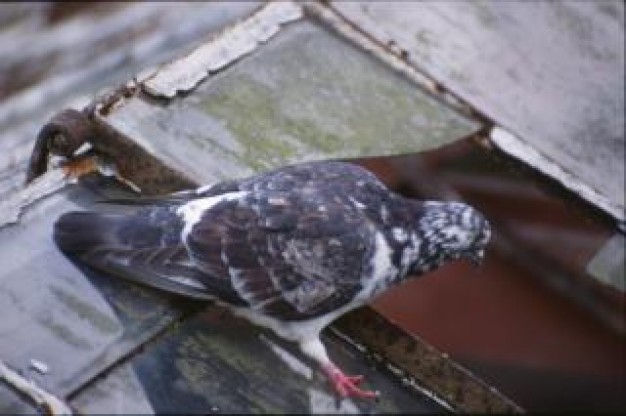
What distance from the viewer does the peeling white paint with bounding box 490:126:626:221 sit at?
4238 millimetres

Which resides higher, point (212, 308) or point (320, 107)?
point (320, 107)

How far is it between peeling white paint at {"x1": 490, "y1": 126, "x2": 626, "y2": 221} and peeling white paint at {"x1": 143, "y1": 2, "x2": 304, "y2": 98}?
0.89 meters

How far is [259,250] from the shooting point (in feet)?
11.2

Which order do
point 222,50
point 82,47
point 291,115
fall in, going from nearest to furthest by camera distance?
point 291,115 < point 222,50 < point 82,47

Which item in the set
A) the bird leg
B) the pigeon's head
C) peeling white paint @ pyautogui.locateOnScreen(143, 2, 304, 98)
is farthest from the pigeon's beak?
peeling white paint @ pyautogui.locateOnScreen(143, 2, 304, 98)

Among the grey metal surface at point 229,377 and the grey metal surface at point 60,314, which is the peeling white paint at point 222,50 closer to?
the grey metal surface at point 60,314

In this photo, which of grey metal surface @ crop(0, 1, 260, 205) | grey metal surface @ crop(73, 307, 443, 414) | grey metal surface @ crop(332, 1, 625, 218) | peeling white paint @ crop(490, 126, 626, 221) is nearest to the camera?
grey metal surface @ crop(73, 307, 443, 414)

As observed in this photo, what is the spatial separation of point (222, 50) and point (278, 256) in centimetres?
114

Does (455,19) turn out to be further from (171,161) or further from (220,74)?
(171,161)

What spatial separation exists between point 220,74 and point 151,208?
2.77 feet

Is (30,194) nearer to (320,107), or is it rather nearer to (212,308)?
(212,308)

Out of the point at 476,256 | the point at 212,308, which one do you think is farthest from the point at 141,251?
the point at 476,256

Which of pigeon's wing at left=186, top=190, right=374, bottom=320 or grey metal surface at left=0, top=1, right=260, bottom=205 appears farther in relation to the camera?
grey metal surface at left=0, top=1, right=260, bottom=205

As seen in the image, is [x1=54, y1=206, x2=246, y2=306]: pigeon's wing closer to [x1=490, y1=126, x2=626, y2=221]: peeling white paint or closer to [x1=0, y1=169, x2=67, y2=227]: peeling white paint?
[x1=0, y1=169, x2=67, y2=227]: peeling white paint
